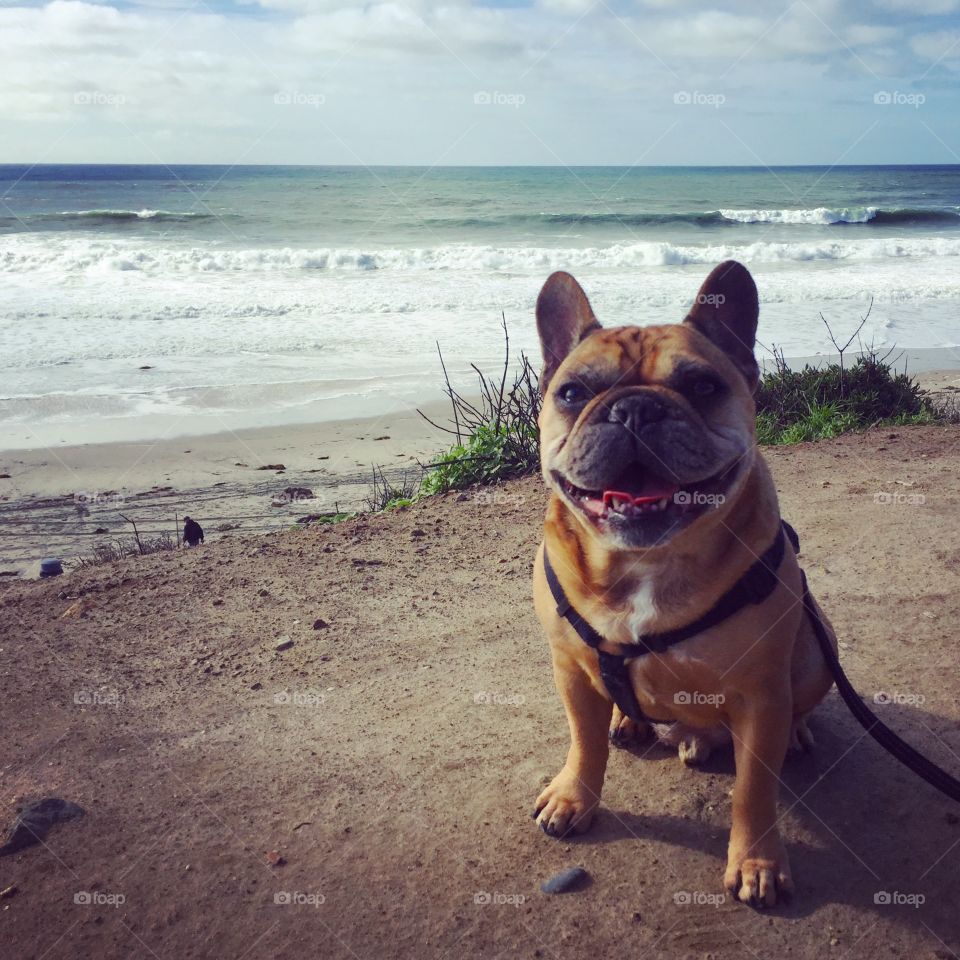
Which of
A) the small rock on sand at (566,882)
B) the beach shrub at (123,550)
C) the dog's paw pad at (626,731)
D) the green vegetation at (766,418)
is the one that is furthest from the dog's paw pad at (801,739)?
the beach shrub at (123,550)

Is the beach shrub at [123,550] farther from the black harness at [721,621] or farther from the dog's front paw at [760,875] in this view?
the dog's front paw at [760,875]

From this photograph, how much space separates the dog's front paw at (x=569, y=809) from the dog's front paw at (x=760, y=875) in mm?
465

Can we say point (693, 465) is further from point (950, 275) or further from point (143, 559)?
point (950, 275)

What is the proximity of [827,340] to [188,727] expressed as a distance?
11445 millimetres

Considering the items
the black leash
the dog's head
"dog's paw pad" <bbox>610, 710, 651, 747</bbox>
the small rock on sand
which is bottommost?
the small rock on sand

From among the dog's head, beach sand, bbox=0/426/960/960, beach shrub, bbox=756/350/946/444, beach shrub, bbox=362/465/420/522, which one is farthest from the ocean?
the dog's head

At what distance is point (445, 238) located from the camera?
2919 centimetres

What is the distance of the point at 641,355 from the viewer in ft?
8.81

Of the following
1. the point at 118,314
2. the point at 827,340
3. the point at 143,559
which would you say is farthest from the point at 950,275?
the point at 143,559

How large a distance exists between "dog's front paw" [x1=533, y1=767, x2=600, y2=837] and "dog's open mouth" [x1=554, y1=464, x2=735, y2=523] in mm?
976

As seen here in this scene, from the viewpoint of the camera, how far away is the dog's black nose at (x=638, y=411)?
246cm

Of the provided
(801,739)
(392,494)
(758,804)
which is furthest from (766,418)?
(758,804)

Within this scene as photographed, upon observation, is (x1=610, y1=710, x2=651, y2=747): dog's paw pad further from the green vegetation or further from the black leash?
the green vegetation

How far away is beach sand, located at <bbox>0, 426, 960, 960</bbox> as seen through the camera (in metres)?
2.60
